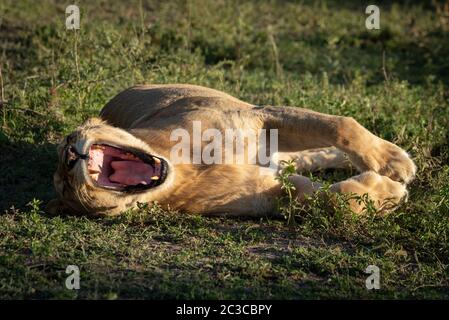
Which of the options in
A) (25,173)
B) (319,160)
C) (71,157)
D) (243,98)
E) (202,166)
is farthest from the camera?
(243,98)

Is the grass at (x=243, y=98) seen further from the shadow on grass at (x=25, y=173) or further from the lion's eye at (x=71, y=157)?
the lion's eye at (x=71, y=157)

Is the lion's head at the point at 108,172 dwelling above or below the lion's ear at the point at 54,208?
above

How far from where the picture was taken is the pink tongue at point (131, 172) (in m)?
5.16

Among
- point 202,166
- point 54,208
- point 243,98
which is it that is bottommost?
point 54,208

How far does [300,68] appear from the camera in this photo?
8945 millimetres

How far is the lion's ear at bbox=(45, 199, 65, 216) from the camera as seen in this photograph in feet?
17.7

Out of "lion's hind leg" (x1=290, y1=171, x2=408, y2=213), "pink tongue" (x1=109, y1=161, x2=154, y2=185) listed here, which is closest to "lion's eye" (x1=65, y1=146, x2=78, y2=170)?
"pink tongue" (x1=109, y1=161, x2=154, y2=185)

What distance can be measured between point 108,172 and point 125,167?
0.34 feet

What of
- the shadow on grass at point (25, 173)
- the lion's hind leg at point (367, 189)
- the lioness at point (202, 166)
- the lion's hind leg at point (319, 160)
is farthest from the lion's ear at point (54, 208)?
the lion's hind leg at point (319, 160)

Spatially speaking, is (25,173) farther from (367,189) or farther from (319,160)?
(367,189)

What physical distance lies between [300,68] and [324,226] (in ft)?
12.8

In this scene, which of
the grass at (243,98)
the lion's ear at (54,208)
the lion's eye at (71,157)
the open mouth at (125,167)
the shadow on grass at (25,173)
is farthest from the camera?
the shadow on grass at (25,173)

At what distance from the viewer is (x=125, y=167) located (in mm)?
5215

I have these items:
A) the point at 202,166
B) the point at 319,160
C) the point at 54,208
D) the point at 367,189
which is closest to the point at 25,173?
the point at 54,208
